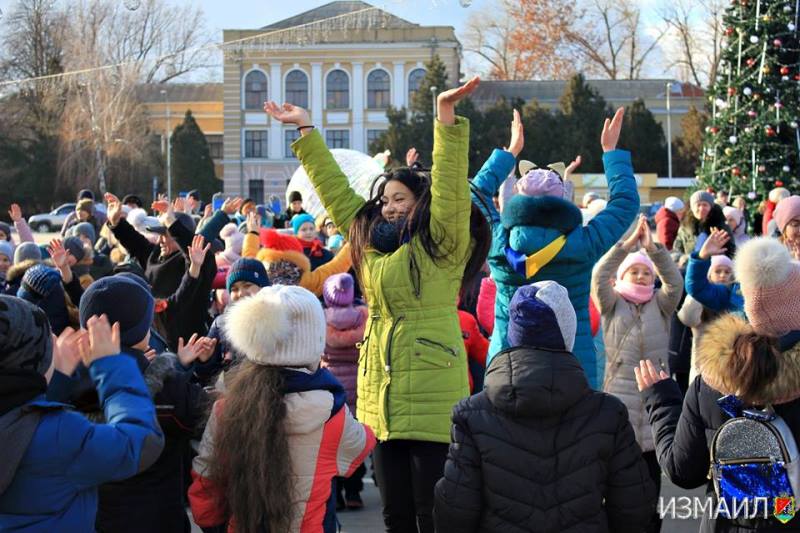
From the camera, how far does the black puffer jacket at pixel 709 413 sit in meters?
3.37

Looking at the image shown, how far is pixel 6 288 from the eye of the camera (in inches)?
300

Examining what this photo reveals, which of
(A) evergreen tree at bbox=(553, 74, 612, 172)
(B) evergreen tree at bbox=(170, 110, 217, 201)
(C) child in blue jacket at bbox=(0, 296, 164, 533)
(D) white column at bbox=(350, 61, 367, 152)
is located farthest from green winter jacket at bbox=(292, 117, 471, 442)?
(D) white column at bbox=(350, 61, 367, 152)

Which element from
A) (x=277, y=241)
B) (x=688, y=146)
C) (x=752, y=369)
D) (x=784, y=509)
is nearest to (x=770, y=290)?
(x=752, y=369)

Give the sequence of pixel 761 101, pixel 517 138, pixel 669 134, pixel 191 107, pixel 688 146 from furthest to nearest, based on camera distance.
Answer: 1. pixel 191 107
2. pixel 669 134
3. pixel 688 146
4. pixel 761 101
5. pixel 517 138

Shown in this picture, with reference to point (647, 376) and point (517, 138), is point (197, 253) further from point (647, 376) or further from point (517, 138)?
point (647, 376)

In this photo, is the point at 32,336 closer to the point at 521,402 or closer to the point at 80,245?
the point at 521,402

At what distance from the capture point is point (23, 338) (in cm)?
299

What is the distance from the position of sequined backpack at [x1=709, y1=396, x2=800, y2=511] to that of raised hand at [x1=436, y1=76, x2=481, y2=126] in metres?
1.57

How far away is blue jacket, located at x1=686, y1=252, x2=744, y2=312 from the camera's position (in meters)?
5.88

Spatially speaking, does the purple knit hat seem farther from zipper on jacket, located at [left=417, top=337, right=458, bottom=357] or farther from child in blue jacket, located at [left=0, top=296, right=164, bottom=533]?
child in blue jacket, located at [left=0, top=296, right=164, bottom=533]

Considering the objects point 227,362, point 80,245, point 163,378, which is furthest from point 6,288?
point 163,378

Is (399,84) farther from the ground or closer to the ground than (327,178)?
farther from the ground

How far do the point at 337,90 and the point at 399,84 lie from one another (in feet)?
13.1

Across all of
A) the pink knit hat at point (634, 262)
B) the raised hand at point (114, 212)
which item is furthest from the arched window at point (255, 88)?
the pink knit hat at point (634, 262)
